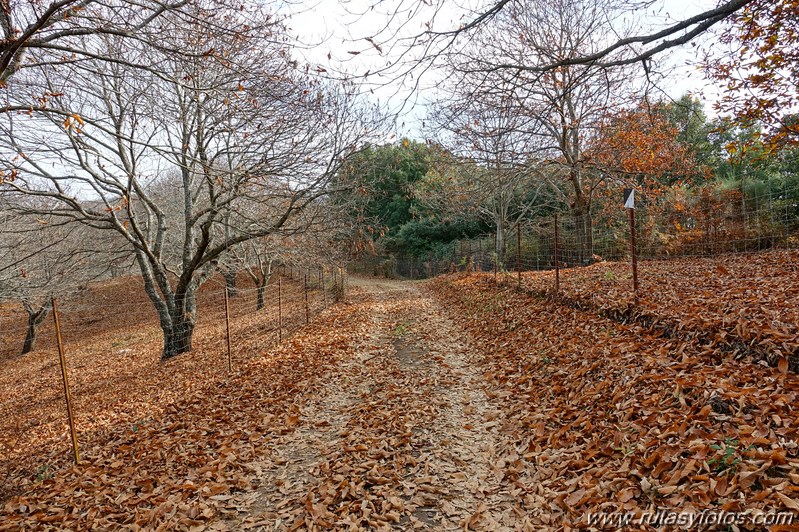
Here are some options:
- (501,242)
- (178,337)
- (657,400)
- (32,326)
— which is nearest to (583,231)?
(501,242)

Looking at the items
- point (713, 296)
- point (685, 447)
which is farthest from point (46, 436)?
Answer: point (713, 296)

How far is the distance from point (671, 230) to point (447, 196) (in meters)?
7.73

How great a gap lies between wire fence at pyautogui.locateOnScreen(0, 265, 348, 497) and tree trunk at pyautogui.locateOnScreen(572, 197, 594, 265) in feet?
28.4

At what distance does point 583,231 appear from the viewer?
13844 millimetres

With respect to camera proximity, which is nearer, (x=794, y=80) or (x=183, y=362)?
(x=794, y=80)

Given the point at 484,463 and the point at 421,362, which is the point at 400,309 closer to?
the point at 421,362

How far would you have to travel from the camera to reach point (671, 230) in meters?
12.6

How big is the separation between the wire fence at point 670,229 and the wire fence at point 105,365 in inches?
303

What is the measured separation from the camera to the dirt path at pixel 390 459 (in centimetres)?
321

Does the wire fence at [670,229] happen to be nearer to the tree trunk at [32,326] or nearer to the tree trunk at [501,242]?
the tree trunk at [501,242]

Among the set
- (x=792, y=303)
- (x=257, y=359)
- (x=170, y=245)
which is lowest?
(x=257, y=359)

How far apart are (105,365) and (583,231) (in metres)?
15.9

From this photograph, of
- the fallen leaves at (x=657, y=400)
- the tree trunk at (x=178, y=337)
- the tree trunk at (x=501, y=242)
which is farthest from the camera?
the tree trunk at (x=501, y=242)

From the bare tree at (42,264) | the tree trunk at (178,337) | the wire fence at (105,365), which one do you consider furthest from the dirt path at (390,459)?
the bare tree at (42,264)
